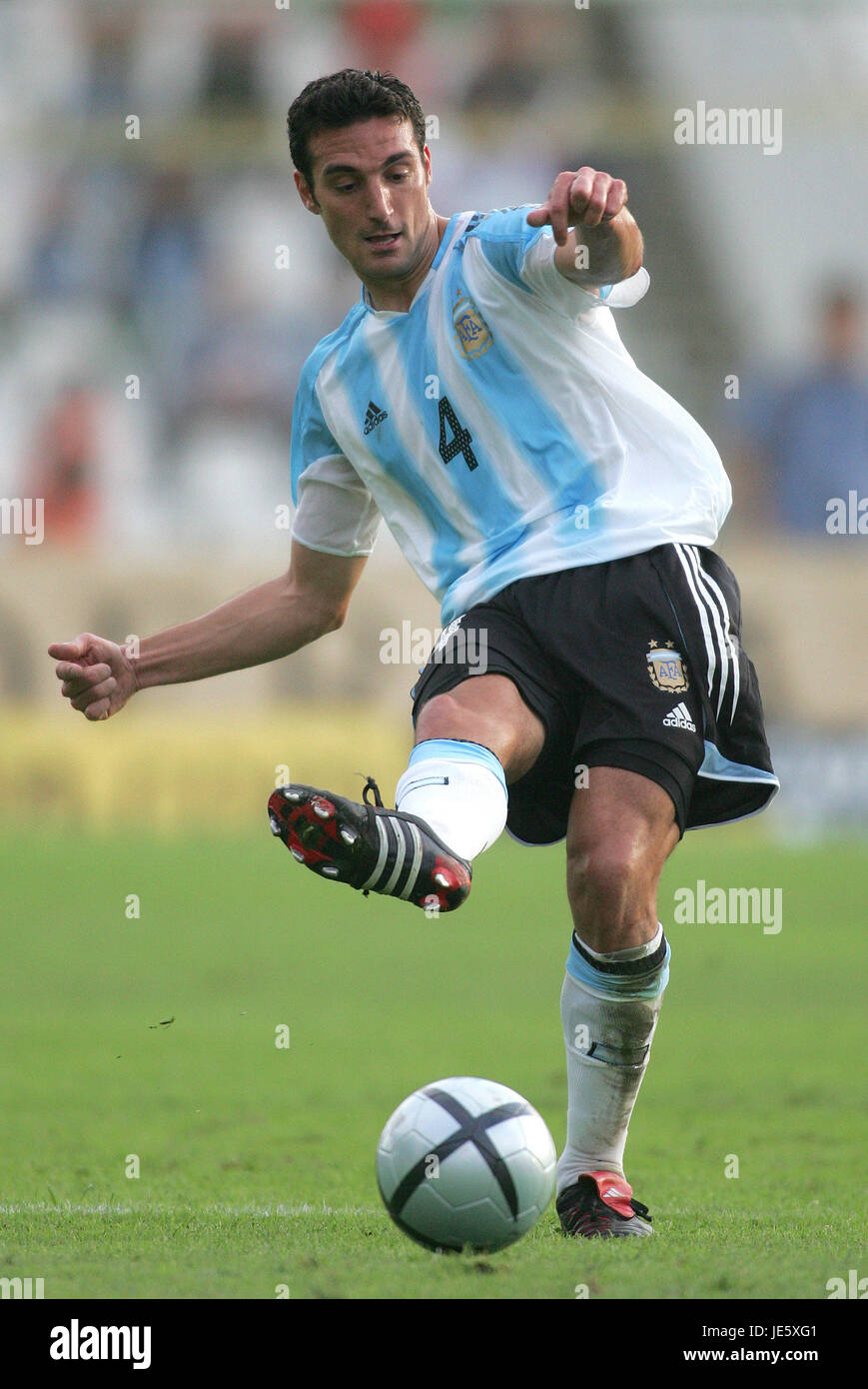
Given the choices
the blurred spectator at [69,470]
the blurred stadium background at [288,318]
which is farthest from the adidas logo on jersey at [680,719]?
the blurred spectator at [69,470]

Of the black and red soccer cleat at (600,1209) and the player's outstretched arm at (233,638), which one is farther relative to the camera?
the player's outstretched arm at (233,638)

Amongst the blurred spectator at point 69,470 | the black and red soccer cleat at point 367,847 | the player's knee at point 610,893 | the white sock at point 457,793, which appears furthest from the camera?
the blurred spectator at point 69,470

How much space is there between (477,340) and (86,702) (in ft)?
4.06

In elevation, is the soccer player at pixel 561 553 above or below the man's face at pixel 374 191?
below

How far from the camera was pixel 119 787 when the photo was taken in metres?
14.7

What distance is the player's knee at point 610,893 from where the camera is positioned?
13.4 feet

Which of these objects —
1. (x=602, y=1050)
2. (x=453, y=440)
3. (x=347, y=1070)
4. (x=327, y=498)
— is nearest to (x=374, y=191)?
(x=453, y=440)

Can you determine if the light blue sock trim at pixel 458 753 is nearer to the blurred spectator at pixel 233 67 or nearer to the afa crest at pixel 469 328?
the afa crest at pixel 469 328

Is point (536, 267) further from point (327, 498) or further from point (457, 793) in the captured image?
point (457, 793)

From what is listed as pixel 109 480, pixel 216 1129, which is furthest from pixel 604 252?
pixel 109 480

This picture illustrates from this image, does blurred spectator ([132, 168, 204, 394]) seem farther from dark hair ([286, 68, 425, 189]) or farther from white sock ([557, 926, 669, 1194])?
white sock ([557, 926, 669, 1194])

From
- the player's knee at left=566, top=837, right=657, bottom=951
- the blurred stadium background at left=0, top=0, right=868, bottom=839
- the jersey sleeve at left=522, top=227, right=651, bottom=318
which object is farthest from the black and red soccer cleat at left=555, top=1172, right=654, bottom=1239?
the blurred stadium background at left=0, top=0, right=868, bottom=839

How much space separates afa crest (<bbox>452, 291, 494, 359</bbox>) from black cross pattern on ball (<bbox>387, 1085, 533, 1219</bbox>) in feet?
5.43
